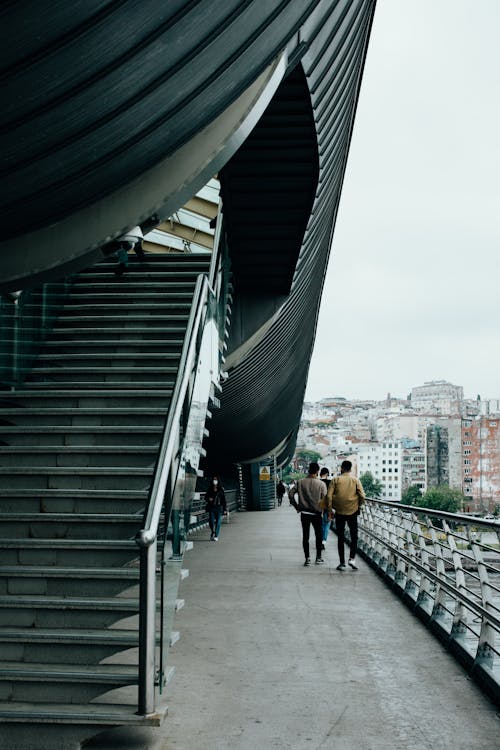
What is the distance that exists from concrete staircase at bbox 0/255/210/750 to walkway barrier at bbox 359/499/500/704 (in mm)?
2243

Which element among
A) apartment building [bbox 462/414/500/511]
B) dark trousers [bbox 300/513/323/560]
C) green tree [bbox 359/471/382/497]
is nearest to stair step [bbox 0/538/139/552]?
dark trousers [bbox 300/513/323/560]

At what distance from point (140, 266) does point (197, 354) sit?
4.24 metres

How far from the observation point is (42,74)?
4.10 metres

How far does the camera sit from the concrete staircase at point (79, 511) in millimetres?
4434

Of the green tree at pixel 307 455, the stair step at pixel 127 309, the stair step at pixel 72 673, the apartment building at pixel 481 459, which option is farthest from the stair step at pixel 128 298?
the apartment building at pixel 481 459

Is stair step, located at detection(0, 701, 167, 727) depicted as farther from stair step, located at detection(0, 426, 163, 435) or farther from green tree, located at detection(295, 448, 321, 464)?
green tree, located at detection(295, 448, 321, 464)

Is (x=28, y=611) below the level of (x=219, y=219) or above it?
below

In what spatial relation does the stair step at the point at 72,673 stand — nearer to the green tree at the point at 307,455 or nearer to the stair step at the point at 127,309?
the stair step at the point at 127,309

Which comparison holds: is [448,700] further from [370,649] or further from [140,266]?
[140,266]

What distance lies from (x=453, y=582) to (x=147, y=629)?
3.40 meters

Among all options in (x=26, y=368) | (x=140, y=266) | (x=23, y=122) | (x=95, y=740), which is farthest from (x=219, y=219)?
(x=95, y=740)

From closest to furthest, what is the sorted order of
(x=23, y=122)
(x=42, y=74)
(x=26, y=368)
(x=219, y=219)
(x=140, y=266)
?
(x=42, y=74)
(x=23, y=122)
(x=26, y=368)
(x=140, y=266)
(x=219, y=219)

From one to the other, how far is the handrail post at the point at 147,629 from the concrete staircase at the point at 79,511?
0.10 m

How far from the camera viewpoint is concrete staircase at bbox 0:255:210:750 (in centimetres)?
443
